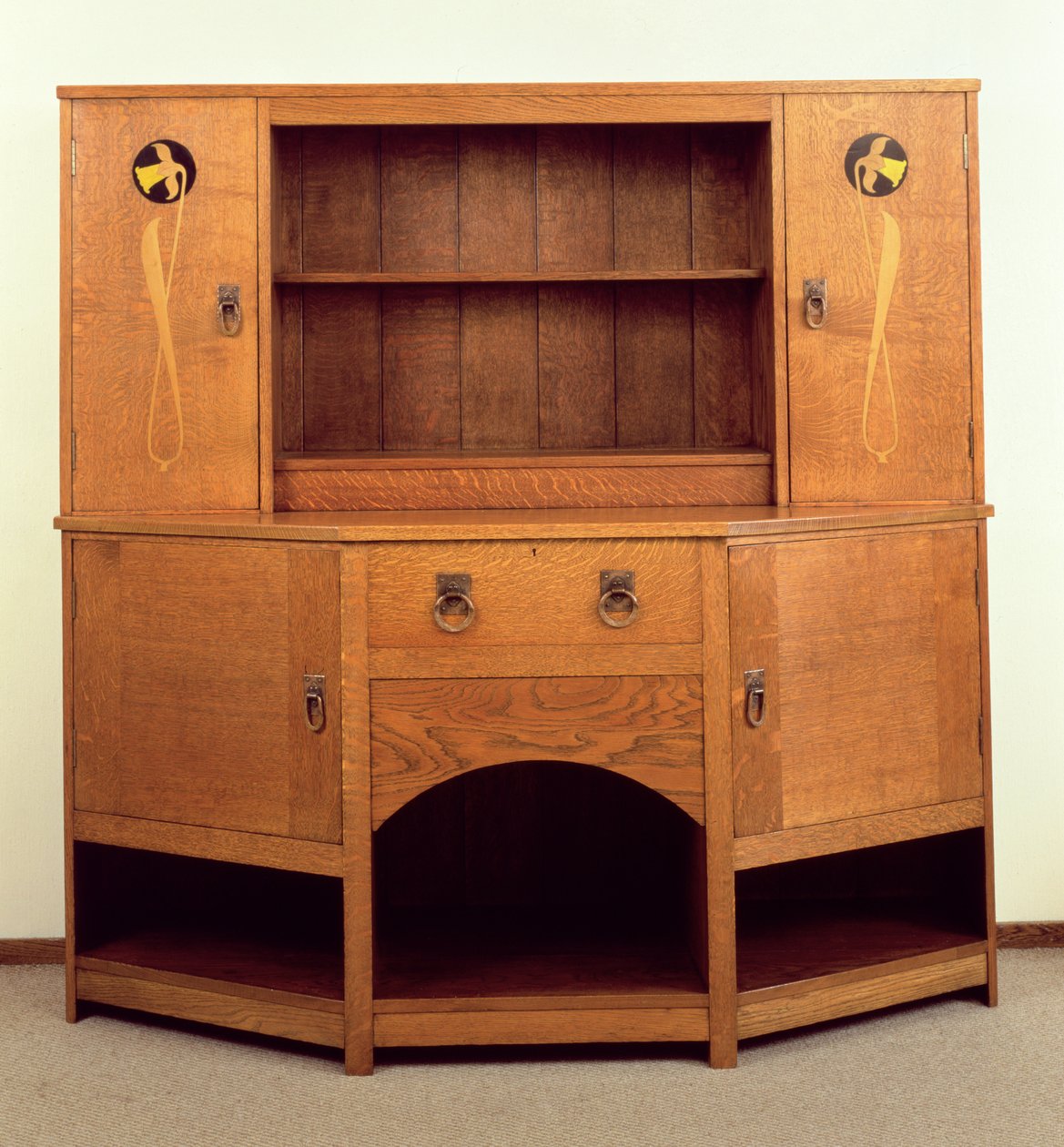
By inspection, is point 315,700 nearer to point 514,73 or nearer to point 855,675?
point 855,675

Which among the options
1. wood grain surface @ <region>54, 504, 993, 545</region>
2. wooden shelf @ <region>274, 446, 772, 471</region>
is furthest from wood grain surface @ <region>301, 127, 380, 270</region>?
wood grain surface @ <region>54, 504, 993, 545</region>

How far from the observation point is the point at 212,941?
2.61 meters

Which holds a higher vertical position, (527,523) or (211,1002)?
(527,523)

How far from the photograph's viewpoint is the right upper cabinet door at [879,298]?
2.57 metres

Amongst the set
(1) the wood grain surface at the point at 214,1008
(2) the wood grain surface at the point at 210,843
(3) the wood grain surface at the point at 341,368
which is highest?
(3) the wood grain surface at the point at 341,368

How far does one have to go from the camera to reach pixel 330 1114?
6.98ft

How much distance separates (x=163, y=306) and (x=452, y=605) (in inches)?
34.6

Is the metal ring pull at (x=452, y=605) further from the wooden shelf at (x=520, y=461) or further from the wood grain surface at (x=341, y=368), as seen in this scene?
the wood grain surface at (x=341, y=368)

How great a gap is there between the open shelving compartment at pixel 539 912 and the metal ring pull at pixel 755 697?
0.73 feet

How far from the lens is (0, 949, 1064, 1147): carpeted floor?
2057 millimetres

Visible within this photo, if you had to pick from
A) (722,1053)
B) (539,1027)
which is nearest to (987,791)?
(722,1053)

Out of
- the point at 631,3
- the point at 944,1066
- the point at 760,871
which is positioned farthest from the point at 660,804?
the point at 631,3

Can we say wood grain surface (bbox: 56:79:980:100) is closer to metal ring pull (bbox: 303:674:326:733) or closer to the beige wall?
the beige wall

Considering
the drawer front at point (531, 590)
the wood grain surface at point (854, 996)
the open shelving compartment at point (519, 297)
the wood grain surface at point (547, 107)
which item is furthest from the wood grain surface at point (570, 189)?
the wood grain surface at point (854, 996)
